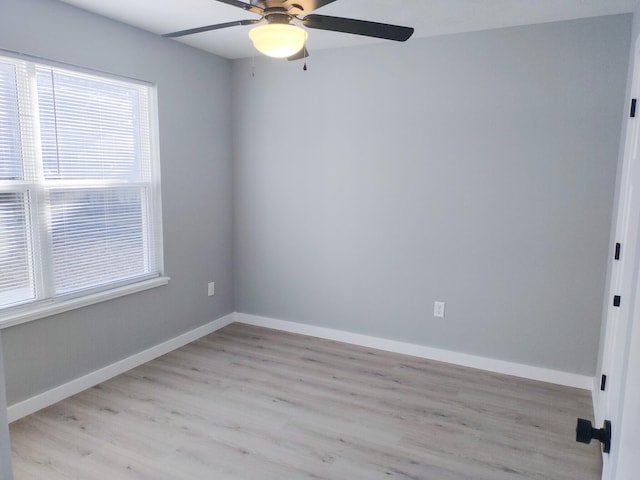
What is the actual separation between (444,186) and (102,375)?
2855mm

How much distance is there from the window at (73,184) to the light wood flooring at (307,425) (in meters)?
0.83

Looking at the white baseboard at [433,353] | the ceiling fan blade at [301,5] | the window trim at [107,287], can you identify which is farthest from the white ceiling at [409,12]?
the white baseboard at [433,353]

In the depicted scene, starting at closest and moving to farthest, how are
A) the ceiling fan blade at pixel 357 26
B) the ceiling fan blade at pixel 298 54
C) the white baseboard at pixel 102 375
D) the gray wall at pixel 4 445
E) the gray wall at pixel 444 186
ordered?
the gray wall at pixel 4 445 → the ceiling fan blade at pixel 357 26 → the ceiling fan blade at pixel 298 54 → the white baseboard at pixel 102 375 → the gray wall at pixel 444 186

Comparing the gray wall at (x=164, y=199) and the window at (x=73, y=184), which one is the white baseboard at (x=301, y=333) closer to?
the gray wall at (x=164, y=199)

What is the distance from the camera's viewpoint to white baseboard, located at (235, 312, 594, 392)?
3227 mm

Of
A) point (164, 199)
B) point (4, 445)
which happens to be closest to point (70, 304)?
point (164, 199)

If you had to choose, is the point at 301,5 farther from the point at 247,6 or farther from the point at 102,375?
the point at 102,375

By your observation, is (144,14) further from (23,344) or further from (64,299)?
(23,344)

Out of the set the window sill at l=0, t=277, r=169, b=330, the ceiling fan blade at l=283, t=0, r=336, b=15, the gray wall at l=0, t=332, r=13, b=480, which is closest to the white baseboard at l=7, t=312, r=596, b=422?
the window sill at l=0, t=277, r=169, b=330

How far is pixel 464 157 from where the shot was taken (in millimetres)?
3365

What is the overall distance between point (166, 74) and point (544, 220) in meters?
3.01

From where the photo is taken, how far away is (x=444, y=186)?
346 centimetres

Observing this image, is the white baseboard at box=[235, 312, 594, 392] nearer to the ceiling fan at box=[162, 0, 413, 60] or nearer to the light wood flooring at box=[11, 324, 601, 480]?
the light wood flooring at box=[11, 324, 601, 480]

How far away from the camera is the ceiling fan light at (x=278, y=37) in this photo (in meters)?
1.80
